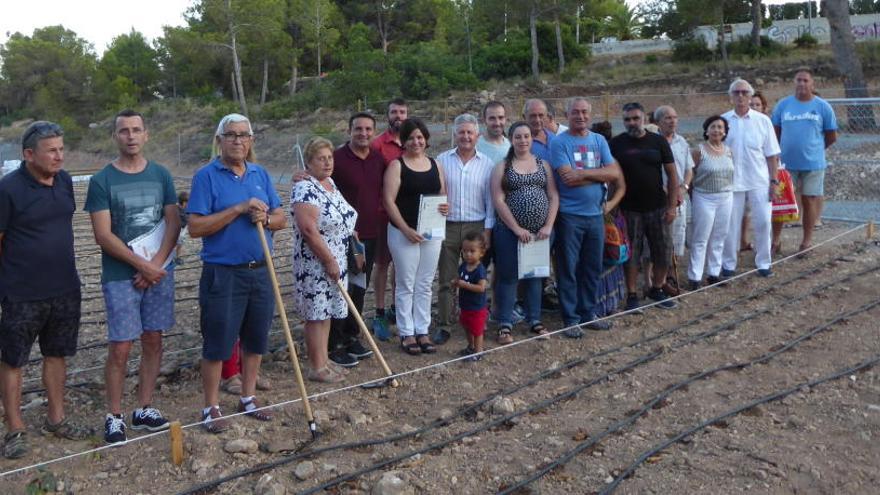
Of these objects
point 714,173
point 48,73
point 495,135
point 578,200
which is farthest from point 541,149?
point 48,73

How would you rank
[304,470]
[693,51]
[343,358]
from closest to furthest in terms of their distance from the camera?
[304,470], [343,358], [693,51]

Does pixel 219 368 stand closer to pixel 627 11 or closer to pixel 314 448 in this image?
pixel 314 448

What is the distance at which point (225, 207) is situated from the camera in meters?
4.48

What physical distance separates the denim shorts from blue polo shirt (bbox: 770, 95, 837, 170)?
699 cm

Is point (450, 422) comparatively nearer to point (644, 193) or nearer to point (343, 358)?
point (343, 358)

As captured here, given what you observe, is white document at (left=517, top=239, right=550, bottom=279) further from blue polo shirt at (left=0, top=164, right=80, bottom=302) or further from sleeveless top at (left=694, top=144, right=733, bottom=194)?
blue polo shirt at (left=0, top=164, right=80, bottom=302)

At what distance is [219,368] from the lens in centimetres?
466

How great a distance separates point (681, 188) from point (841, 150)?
6.67 m

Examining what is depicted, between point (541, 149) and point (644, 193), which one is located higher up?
point (541, 149)

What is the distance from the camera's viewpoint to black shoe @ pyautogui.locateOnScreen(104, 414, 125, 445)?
14.6 ft

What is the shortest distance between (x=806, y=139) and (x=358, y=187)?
5022 millimetres

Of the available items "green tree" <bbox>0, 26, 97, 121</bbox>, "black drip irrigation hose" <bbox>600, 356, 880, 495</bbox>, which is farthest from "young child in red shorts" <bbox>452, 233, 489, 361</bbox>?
"green tree" <bbox>0, 26, 97, 121</bbox>

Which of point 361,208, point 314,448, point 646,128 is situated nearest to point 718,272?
point 646,128

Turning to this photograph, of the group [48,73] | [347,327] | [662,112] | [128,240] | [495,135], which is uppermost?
[48,73]
